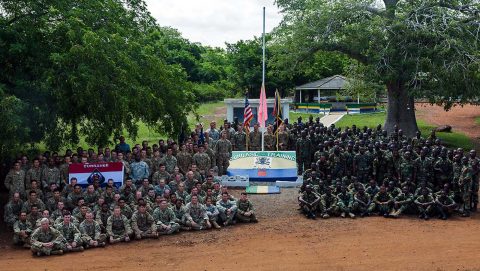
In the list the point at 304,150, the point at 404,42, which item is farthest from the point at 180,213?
the point at 404,42

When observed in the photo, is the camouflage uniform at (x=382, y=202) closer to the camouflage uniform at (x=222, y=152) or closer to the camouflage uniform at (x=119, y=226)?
the camouflage uniform at (x=222, y=152)

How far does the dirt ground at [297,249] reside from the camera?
11.6 m

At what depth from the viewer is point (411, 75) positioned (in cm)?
2405

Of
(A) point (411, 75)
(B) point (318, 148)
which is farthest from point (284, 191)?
(A) point (411, 75)

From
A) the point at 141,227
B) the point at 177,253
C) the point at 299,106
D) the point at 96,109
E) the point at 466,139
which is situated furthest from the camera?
the point at 299,106

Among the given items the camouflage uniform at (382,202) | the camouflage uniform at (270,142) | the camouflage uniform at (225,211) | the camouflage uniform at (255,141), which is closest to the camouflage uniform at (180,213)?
the camouflage uniform at (225,211)

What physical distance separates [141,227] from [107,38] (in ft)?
17.7

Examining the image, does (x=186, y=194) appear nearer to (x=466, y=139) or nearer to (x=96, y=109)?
(x=96, y=109)

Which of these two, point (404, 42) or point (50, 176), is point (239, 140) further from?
point (404, 42)

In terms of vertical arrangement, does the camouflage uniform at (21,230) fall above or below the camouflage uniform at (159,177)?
below

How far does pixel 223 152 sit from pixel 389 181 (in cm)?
569

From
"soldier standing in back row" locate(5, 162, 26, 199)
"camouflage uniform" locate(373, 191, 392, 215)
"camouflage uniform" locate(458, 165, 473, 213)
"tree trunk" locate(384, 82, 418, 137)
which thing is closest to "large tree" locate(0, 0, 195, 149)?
"soldier standing in back row" locate(5, 162, 26, 199)

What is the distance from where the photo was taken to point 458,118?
40.8 meters

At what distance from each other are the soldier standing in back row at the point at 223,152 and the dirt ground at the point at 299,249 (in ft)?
14.4
